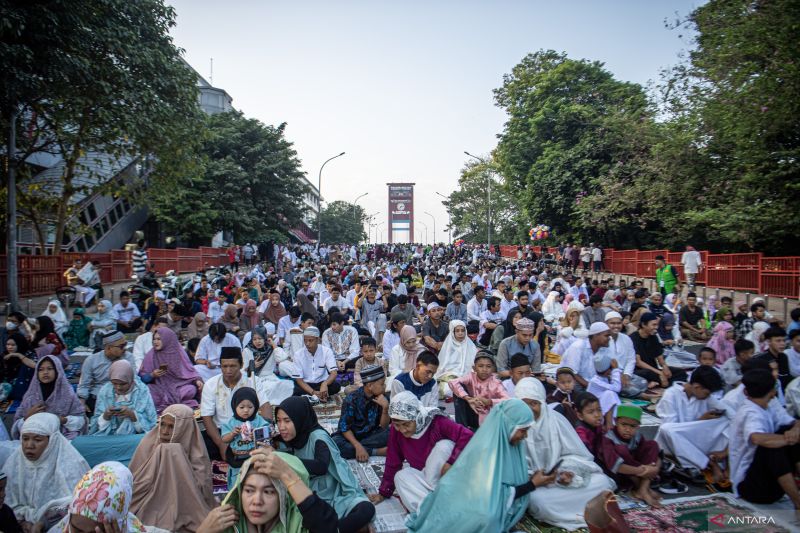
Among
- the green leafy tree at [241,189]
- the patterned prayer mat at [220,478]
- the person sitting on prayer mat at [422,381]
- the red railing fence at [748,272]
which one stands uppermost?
the green leafy tree at [241,189]

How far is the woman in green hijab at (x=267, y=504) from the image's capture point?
227 cm

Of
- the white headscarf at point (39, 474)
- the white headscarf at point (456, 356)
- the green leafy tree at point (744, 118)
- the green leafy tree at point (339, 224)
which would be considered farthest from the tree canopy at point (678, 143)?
the green leafy tree at point (339, 224)

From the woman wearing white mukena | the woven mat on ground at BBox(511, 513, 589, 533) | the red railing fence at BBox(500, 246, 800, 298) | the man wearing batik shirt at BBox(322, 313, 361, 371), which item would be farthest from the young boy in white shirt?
the red railing fence at BBox(500, 246, 800, 298)

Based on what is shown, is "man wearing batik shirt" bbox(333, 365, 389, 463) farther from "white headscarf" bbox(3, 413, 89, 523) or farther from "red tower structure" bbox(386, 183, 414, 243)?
"red tower structure" bbox(386, 183, 414, 243)

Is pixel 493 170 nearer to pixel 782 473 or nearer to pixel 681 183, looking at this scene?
pixel 681 183

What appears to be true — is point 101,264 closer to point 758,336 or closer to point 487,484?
point 487,484

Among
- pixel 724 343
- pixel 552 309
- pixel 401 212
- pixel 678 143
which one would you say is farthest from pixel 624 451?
pixel 401 212

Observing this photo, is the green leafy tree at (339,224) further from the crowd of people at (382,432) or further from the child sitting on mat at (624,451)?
the child sitting on mat at (624,451)

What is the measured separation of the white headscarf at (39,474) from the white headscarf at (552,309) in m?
9.13

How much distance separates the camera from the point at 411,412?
367 centimetres

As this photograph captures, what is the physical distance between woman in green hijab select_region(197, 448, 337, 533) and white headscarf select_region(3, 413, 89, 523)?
1.97 metres

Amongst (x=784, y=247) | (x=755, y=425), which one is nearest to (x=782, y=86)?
(x=784, y=247)

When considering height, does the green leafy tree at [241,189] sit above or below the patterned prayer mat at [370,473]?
above

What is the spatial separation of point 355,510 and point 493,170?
41219 mm
